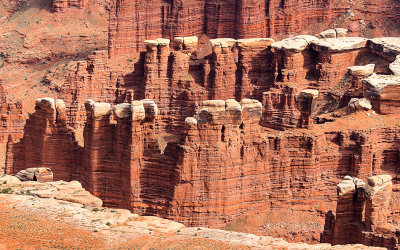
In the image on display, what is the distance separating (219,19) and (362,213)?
2091 inches

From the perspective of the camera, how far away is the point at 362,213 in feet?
217

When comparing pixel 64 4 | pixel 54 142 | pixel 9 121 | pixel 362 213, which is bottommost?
pixel 362 213

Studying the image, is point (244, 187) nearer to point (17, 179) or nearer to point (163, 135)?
point (17, 179)

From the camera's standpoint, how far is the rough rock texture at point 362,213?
6378 cm

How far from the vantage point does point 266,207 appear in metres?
73.3

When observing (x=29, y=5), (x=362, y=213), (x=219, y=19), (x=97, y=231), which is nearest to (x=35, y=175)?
(x=97, y=231)

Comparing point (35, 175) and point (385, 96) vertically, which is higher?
point (385, 96)

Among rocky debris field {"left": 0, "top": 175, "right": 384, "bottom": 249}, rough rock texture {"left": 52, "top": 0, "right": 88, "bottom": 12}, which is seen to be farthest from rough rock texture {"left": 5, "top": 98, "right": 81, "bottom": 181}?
rough rock texture {"left": 52, "top": 0, "right": 88, "bottom": 12}

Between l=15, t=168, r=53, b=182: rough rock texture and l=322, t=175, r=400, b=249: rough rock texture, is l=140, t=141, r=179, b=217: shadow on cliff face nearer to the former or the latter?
l=15, t=168, r=53, b=182: rough rock texture

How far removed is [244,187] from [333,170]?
8.96m

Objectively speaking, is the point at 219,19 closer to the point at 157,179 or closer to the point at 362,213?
the point at 157,179

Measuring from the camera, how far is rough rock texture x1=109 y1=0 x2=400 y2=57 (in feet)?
374

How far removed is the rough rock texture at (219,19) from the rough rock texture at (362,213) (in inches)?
1949

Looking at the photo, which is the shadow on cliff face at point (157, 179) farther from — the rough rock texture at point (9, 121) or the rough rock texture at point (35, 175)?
the rough rock texture at point (9, 121)
